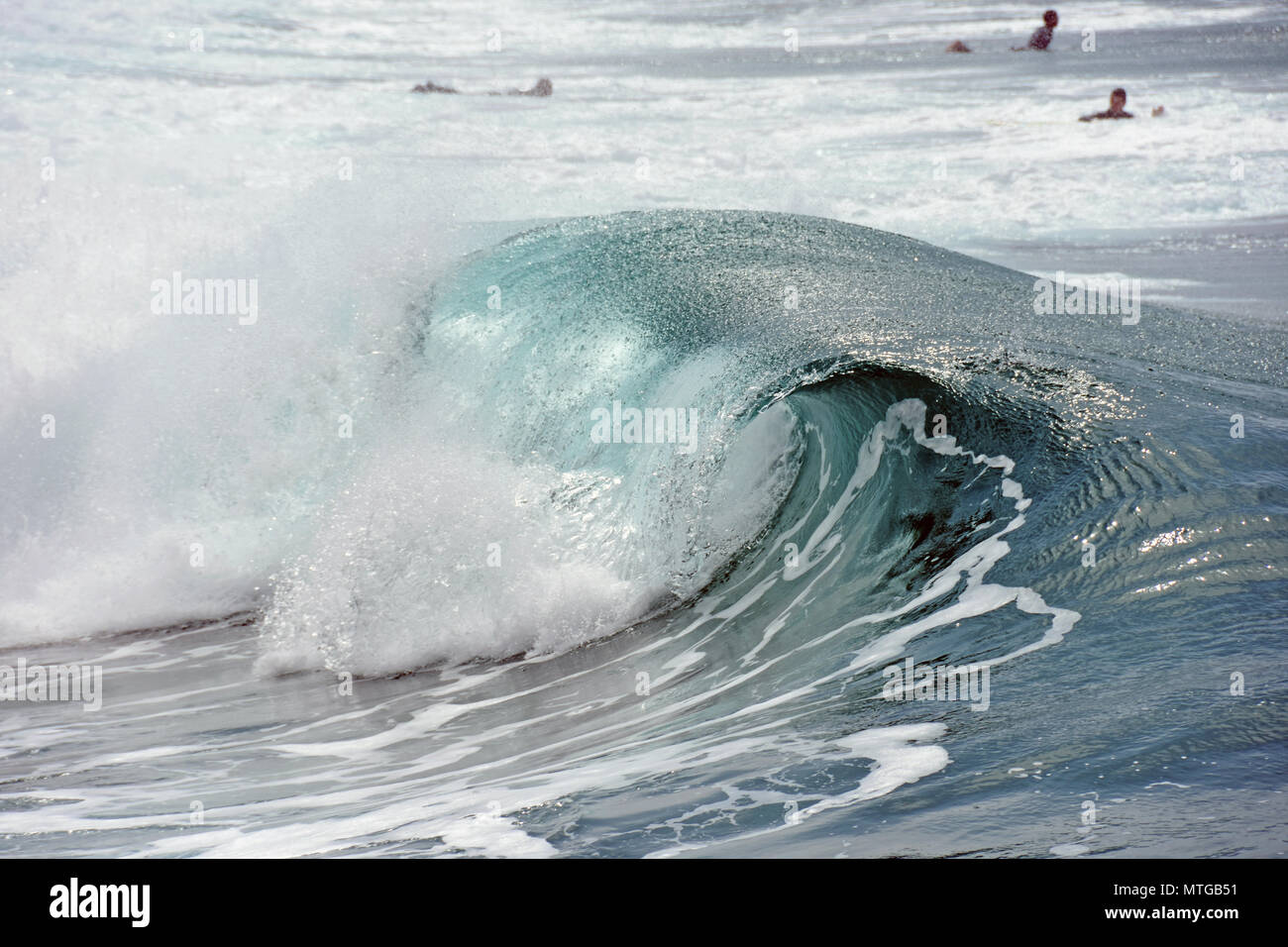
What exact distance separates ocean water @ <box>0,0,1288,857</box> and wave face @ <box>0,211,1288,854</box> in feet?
0.09

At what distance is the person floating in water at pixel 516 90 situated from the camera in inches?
957

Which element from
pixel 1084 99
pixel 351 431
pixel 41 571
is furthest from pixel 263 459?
pixel 1084 99

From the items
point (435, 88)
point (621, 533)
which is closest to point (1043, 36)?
point (435, 88)

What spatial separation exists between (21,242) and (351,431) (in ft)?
10.6

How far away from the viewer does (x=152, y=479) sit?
8.07 metres

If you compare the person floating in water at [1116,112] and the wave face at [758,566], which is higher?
the person floating in water at [1116,112]

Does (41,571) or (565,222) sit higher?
(565,222)

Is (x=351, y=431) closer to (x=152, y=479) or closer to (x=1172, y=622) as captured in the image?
(x=152, y=479)

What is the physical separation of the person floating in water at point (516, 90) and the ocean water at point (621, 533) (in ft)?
42.0

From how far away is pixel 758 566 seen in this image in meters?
6.84

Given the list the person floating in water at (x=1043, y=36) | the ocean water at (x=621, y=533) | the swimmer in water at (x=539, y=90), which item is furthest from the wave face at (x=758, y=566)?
the person floating in water at (x=1043, y=36)

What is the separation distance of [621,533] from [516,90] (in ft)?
66.4

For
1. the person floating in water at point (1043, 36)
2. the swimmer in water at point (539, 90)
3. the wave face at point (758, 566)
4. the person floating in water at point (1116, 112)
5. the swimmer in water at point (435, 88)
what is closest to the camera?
the wave face at point (758, 566)

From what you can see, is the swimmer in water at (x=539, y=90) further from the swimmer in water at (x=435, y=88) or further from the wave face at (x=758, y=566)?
the wave face at (x=758, y=566)
